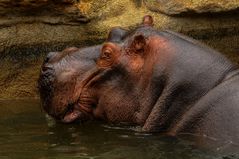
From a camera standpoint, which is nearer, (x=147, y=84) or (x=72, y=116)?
(x=147, y=84)

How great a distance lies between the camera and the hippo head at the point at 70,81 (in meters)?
5.88

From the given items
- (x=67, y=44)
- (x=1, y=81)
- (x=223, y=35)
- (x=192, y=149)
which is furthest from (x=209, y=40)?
(x=192, y=149)

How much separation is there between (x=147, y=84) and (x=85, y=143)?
0.61 m

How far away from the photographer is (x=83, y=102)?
5938 millimetres

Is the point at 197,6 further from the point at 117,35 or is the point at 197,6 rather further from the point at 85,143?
the point at 85,143

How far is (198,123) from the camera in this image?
5.50 meters

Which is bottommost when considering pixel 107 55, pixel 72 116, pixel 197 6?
pixel 72 116

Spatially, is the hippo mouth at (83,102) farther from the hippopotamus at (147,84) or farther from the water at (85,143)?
the water at (85,143)

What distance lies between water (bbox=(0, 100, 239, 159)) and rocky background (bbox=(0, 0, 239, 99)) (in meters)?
0.89

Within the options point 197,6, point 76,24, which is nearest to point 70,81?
point 76,24

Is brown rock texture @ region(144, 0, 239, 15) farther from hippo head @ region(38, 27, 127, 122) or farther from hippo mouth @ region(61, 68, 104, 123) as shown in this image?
hippo mouth @ region(61, 68, 104, 123)

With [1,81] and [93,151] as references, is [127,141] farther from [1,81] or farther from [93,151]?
[1,81]

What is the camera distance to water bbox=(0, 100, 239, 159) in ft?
17.2

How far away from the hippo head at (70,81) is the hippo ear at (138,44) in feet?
0.63
